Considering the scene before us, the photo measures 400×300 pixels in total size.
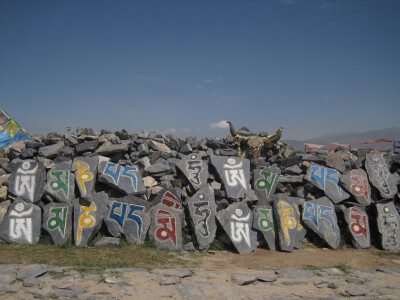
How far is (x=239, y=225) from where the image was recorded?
25.5ft

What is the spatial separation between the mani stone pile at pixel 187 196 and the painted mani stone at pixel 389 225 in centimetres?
3

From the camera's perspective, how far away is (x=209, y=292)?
16.9ft

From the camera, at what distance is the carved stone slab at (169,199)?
782 cm

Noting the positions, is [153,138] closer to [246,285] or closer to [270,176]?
[270,176]

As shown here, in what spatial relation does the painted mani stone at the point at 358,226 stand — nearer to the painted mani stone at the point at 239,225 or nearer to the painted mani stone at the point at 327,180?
the painted mani stone at the point at 327,180

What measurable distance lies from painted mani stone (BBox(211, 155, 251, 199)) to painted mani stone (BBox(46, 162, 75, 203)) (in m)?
3.53

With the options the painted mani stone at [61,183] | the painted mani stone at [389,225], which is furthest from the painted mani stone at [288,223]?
the painted mani stone at [61,183]

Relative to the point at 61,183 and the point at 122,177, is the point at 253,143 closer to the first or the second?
the point at 122,177

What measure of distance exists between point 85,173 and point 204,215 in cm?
304

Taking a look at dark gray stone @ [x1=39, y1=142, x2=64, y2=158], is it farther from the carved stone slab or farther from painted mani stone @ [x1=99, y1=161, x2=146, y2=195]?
the carved stone slab

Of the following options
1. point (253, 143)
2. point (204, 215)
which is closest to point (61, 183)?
point (204, 215)

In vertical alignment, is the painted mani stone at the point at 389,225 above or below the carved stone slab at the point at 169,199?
below

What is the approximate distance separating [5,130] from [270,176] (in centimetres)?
1491

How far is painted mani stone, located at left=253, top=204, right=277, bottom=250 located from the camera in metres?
7.82
